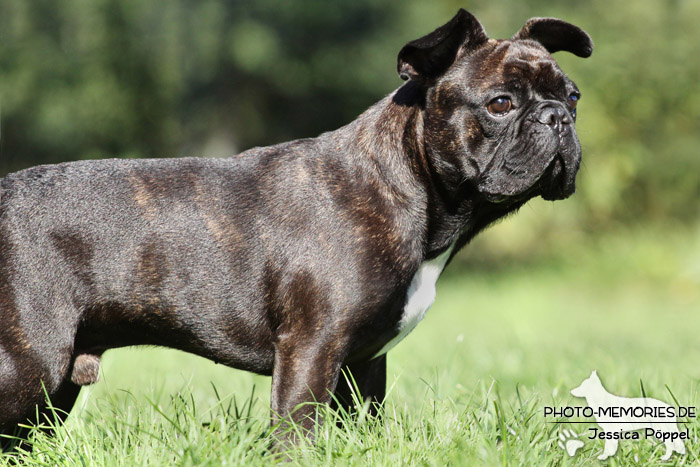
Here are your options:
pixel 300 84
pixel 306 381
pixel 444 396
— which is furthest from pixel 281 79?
pixel 306 381

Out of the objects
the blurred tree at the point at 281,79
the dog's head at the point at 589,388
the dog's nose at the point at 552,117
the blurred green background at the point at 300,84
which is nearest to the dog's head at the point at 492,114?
the dog's nose at the point at 552,117

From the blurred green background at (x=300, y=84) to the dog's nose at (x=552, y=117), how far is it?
9451 millimetres

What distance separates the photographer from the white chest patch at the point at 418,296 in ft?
11.8

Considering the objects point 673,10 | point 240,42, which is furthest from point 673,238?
point 240,42

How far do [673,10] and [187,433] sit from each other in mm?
17642

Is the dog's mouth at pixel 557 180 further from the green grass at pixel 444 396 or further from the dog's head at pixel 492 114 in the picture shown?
the green grass at pixel 444 396

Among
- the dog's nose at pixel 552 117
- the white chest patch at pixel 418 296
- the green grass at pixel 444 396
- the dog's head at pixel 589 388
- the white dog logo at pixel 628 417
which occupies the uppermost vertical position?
the dog's nose at pixel 552 117

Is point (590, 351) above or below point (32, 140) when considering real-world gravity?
below

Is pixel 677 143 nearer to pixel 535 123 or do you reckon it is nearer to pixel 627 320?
pixel 627 320

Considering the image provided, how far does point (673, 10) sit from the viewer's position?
17.9 m

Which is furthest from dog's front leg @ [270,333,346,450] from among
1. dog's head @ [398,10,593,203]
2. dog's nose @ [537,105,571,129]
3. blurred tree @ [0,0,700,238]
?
blurred tree @ [0,0,700,238]

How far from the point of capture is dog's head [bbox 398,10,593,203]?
11.7 feet

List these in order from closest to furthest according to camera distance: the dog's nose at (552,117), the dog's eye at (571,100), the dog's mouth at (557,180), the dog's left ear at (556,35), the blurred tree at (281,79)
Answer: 1. the dog's nose at (552,117)
2. the dog's mouth at (557,180)
3. the dog's eye at (571,100)
4. the dog's left ear at (556,35)
5. the blurred tree at (281,79)

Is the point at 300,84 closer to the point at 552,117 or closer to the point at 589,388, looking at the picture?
the point at 552,117
